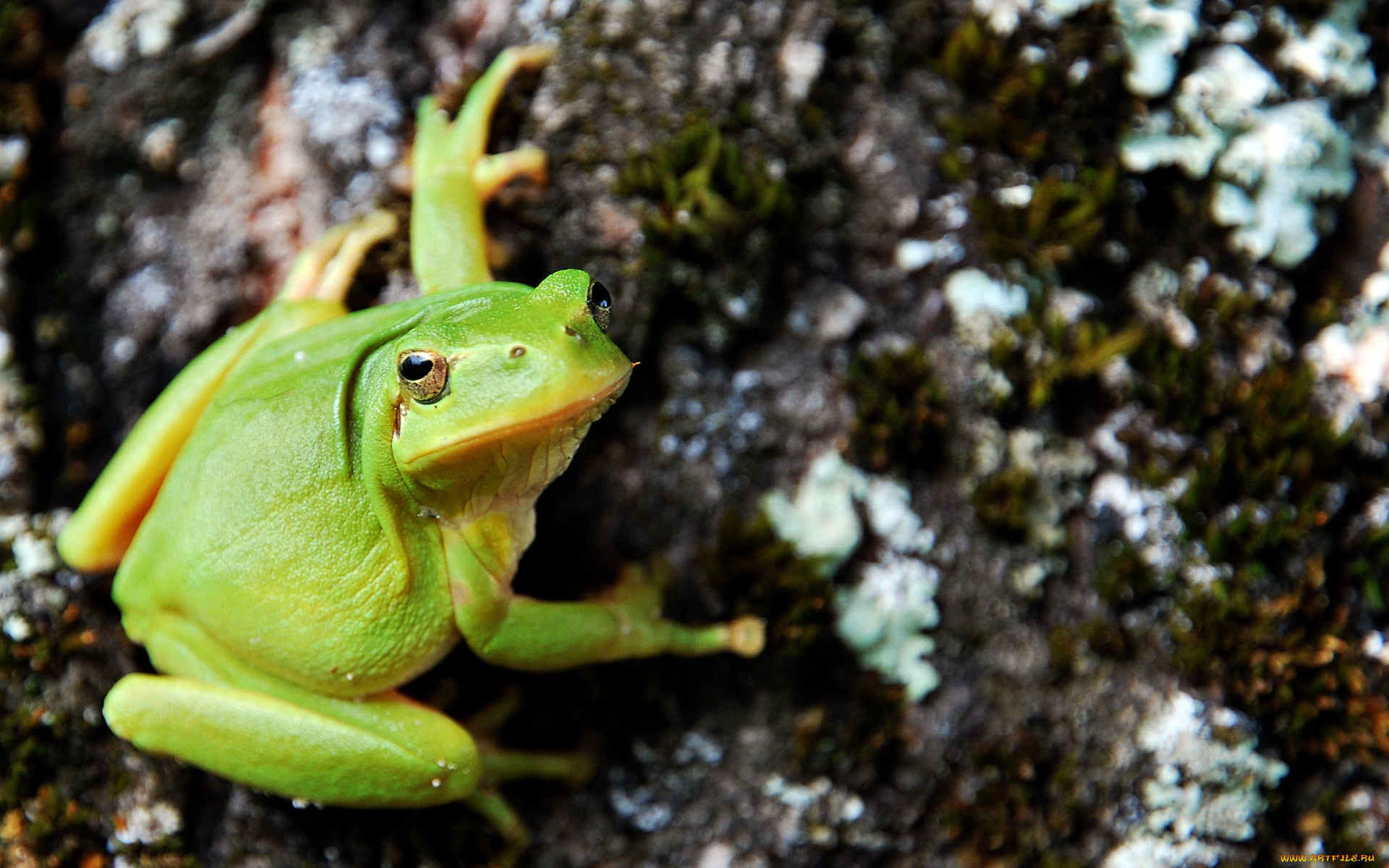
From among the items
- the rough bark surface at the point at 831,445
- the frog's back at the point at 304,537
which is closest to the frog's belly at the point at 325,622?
the frog's back at the point at 304,537

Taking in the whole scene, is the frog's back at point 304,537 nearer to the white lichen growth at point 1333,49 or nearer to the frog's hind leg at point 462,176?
the frog's hind leg at point 462,176

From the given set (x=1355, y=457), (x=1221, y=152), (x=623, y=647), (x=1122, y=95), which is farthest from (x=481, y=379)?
(x=1355, y=457)

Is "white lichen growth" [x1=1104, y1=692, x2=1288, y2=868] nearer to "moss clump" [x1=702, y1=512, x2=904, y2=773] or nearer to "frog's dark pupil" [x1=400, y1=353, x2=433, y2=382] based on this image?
"moss clump" [x1=702, y1=512, x2=904, y2=773]

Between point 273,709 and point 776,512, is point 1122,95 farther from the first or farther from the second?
point 273,709

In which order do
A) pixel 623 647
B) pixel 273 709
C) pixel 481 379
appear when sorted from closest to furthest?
pixel 481 379 < pixel 273 709 < pixel 623 647

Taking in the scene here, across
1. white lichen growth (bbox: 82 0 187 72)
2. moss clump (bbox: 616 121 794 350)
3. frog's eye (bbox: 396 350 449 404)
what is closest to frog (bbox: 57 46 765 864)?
frog's eye (bbox: 396 350 449 404)

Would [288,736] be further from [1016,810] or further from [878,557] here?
[1016,810]
